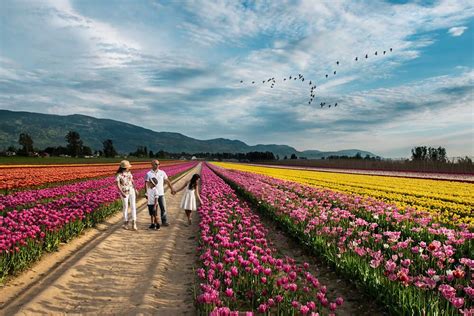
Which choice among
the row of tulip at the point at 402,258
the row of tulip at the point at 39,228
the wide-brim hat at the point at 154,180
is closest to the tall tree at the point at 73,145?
the row of tulip at the point at 39,228

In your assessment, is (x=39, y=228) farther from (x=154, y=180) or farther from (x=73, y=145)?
(x=73, y=145)

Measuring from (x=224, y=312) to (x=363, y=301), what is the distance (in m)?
3.09

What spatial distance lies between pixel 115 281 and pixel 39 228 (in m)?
2.70

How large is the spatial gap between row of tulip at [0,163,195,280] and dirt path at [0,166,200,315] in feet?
1.30

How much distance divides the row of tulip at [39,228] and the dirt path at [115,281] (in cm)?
40

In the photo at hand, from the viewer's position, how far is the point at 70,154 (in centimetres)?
14838

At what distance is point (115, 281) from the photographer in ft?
22.3

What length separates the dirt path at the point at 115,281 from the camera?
5.62 meters

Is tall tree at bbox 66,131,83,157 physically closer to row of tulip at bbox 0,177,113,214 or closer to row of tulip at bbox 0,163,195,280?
row of tulip at bbox 0,177,113,214

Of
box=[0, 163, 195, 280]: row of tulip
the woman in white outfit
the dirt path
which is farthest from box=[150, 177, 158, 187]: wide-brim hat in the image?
the dirt path

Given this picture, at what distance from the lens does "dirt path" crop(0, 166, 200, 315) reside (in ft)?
18.4

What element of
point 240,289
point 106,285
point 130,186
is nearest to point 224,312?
point 240,289

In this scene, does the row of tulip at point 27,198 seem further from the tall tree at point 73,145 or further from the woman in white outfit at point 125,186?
the tall tree at point 73,145

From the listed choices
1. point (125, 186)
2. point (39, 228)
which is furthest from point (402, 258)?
point (125, 186)
